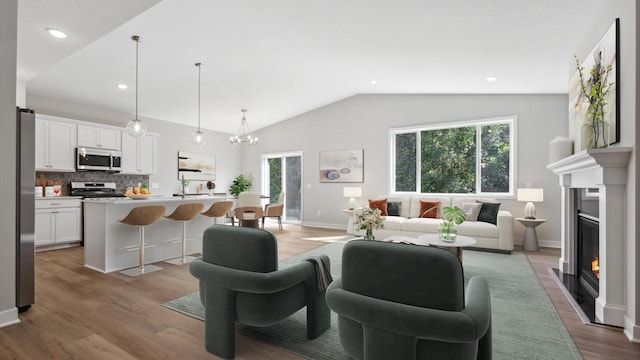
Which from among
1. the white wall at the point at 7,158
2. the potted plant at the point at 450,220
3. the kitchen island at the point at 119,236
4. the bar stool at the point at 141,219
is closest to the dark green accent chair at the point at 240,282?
the white wall at the point at 7,158

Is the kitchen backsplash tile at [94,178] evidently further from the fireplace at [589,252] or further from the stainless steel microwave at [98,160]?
the fireplace at [589,252]

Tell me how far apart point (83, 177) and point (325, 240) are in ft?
16.1

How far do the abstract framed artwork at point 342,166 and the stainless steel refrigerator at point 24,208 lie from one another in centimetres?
587

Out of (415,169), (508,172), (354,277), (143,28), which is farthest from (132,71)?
(508,172)

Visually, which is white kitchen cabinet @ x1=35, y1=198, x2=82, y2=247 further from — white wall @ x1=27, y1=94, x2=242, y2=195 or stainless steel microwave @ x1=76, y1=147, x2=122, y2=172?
white wall @ x1=27, y1=94, x2=242, y2=195

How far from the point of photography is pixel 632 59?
91.8 inches

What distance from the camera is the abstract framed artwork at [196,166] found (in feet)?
26.1

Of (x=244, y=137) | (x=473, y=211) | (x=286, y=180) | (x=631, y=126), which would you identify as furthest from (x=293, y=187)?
(x=631, y=126)

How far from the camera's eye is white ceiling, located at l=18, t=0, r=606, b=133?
3.03 m

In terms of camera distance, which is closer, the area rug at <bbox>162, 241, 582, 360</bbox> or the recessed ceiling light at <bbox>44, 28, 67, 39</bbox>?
the area rug at <bbox>162, 241, 582, 360</bbox>

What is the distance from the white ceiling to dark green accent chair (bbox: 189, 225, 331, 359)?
225cm

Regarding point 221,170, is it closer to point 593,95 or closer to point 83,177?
point 83,177

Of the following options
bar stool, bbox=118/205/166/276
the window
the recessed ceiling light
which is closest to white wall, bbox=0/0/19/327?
the recessed ceiling light

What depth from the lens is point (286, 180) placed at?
29.7 ft
